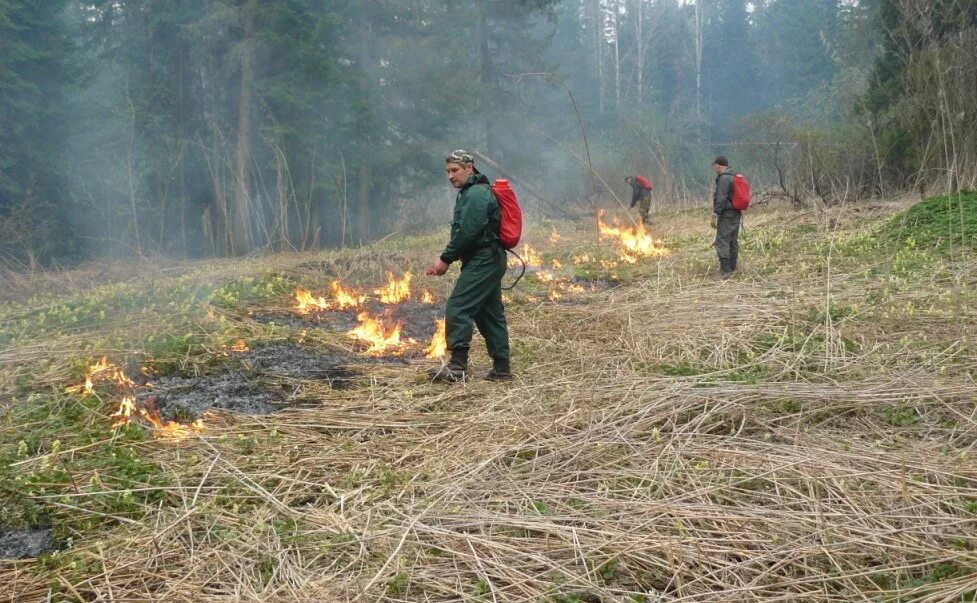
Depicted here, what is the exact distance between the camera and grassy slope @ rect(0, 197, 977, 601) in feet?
10.3

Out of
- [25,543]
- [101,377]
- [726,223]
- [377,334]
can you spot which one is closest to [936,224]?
[726,223]

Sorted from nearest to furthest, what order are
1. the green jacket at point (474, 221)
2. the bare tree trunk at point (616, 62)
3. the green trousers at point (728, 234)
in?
the green jacket at point (474, 221) → the green trousers at point (728, 234) → the bare tree trunk at point (616, 62)

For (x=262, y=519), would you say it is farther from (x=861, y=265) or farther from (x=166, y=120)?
(x=166, y=120)

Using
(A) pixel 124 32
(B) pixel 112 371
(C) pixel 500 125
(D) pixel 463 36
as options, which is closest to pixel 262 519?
(B) pixel 112 371

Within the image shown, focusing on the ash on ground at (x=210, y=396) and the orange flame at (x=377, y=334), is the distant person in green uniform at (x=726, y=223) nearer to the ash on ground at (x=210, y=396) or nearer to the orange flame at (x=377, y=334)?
the orange flame at (x=377, y=334)

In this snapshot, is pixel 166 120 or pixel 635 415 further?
pixel 166 120

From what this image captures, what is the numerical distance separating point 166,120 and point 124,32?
3058 mm

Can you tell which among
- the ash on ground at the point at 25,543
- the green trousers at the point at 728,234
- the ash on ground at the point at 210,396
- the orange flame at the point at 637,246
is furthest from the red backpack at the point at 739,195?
the ash on ground at the point at 25,543

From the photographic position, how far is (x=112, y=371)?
580cm

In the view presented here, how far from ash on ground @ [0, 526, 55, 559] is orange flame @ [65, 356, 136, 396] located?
1.71 metres

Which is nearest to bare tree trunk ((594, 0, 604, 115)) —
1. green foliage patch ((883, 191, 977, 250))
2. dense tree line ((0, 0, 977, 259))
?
dense tree line ((0, 0, 977, 259))

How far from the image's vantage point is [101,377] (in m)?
5.63

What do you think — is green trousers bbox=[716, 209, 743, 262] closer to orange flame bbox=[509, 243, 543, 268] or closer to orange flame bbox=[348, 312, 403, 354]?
orange flame bbox=[509, 243, 543, 268]

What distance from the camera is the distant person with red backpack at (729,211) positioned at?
10.6 m
